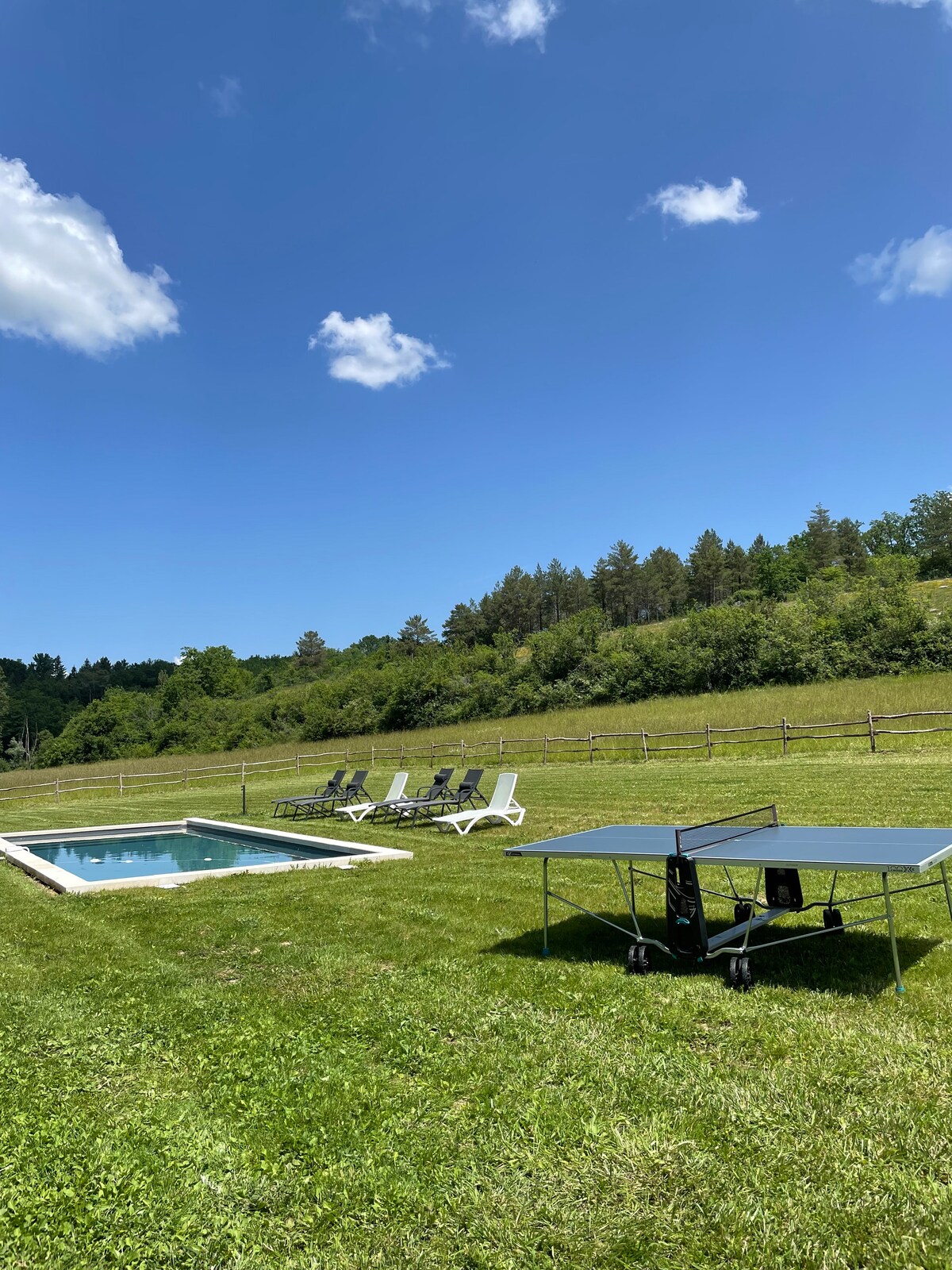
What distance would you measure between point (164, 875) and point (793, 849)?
7.23 meters

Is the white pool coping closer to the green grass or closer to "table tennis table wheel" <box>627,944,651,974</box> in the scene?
"table tennis table wheel" <box>627,944,651,974</box>

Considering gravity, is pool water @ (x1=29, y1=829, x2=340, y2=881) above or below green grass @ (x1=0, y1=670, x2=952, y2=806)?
below

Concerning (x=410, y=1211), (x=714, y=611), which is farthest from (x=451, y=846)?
(x=714, y=611)

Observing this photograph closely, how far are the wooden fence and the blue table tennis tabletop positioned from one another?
13600 mm

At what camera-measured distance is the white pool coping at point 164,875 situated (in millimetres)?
8805

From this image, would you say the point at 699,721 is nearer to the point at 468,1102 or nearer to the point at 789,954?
the point at 789,954

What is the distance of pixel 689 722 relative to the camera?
2689 centimetres

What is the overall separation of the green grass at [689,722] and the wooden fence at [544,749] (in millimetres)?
118

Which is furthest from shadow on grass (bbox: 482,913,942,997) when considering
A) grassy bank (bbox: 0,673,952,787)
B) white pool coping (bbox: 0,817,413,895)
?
grassy bank (bbox: 0,673,952,787)

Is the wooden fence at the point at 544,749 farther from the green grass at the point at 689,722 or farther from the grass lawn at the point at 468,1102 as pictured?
the grass lawn at the point at 468,1102

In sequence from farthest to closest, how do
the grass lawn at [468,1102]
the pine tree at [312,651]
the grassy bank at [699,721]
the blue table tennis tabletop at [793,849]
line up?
the pine tree at [312,651] < the grassy bank at [699,721] < the blue table tennis tabletop at [793,849] < the grass lawn at [468,1102]

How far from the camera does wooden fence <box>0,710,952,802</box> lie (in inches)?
786

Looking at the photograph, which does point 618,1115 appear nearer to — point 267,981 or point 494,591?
point 267,981

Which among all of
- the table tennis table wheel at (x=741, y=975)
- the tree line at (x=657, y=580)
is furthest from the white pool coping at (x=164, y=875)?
the tree line at (x=657, y=580)
